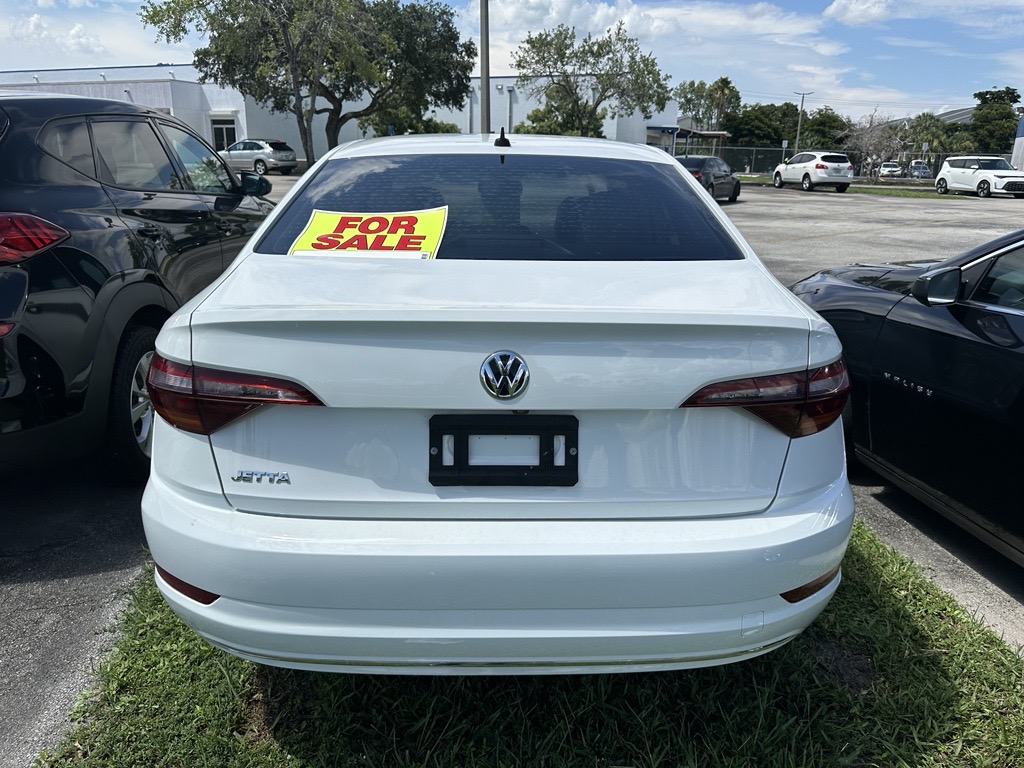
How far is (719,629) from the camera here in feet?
6.35

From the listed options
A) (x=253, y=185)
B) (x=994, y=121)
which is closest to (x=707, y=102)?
(x=994, y=121)

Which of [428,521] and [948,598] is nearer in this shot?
[428,521]

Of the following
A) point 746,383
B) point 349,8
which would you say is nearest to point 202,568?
point 746,383

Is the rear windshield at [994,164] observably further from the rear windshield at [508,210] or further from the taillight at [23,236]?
the taillight at [23,236]

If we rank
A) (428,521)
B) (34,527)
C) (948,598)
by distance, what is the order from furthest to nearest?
1. (34,527)
2. (948,598)
3. (428,521)

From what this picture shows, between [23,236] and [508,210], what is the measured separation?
1965 millimetres

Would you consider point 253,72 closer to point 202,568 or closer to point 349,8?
point 349,8

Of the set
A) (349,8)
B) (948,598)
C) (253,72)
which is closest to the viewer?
(948,598)

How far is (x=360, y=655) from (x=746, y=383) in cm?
111

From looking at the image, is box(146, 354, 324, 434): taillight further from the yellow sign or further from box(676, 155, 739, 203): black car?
box(676, 155, 739, 203): black car

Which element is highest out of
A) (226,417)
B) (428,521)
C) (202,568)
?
(226,417)

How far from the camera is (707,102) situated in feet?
338

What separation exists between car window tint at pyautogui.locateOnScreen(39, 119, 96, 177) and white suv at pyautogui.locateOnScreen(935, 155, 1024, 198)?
37.0m

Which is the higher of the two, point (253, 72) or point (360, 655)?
point (253, 72)
